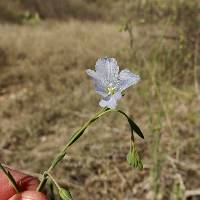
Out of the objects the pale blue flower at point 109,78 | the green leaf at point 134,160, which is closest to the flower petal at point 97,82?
the pale blue flower at point 109,78

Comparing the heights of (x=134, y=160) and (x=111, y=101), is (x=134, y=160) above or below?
below

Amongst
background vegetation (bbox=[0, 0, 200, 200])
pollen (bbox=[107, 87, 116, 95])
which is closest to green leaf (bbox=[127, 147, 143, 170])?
pollen (bbox=[107, 87, 116, 95])

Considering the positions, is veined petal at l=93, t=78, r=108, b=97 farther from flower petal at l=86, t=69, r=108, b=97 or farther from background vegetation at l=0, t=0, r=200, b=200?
background vegetation at l=0, t=0, r=200, b=200

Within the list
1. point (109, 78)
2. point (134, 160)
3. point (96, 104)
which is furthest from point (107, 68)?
point (96, 104)

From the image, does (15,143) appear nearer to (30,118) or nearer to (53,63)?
(30,118)

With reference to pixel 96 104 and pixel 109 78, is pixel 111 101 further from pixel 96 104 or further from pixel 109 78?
pixel 96 104

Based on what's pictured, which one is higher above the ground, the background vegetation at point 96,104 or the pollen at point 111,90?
the pollen at point 111,90

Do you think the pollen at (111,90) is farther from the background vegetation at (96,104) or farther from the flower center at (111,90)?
the background vegetation at (96,104)

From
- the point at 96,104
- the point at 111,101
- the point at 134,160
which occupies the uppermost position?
the point at 111,101
